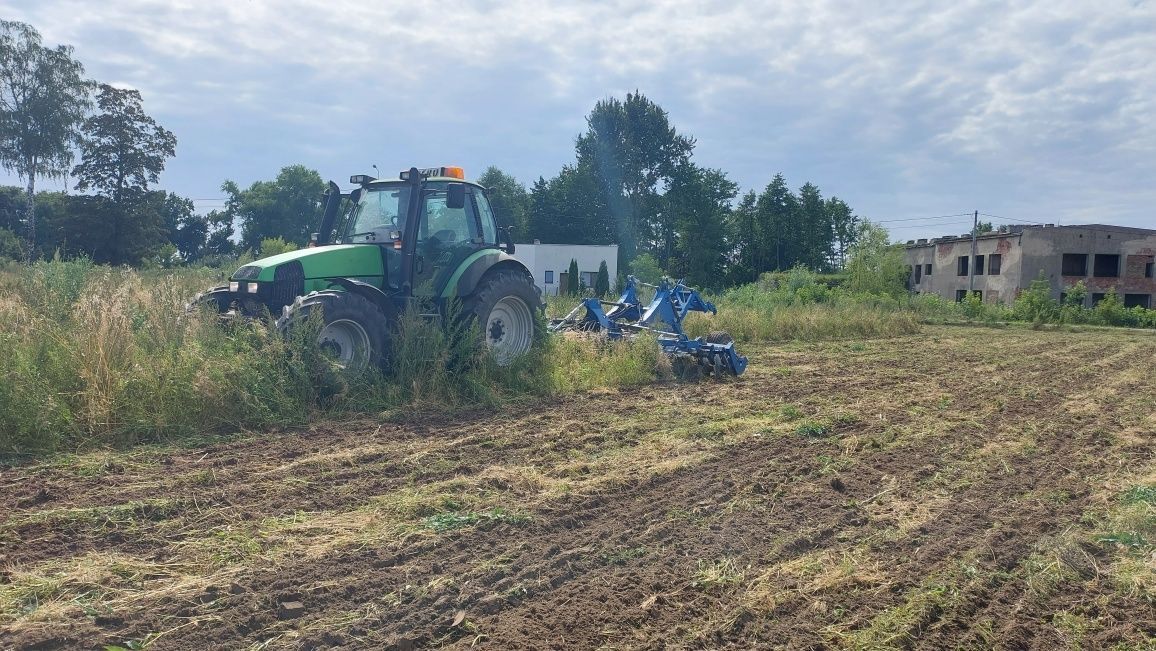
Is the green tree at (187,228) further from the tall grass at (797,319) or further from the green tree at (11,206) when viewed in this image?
the tall grass at (797,319)

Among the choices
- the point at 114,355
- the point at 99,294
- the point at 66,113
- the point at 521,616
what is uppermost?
the point at 66,113

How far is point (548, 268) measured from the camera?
43.8 metres

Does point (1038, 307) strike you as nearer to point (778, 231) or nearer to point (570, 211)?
point (778, 231)

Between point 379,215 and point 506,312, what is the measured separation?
1912mm

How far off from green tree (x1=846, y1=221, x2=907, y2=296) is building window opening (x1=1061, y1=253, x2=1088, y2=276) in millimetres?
12411

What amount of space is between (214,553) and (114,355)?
3.46 m

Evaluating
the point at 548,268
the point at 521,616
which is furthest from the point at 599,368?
the point at 548,268

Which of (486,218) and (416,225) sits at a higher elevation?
(486,218)

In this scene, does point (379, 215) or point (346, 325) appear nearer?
point (346, 325)

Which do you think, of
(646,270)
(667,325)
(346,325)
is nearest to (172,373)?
(346,325)

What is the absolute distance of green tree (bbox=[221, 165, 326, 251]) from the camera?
2250 inches

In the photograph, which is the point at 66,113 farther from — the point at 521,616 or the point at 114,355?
the point at 521,616

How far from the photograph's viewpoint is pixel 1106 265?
4128 cm

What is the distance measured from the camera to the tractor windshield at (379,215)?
861 centimetres
